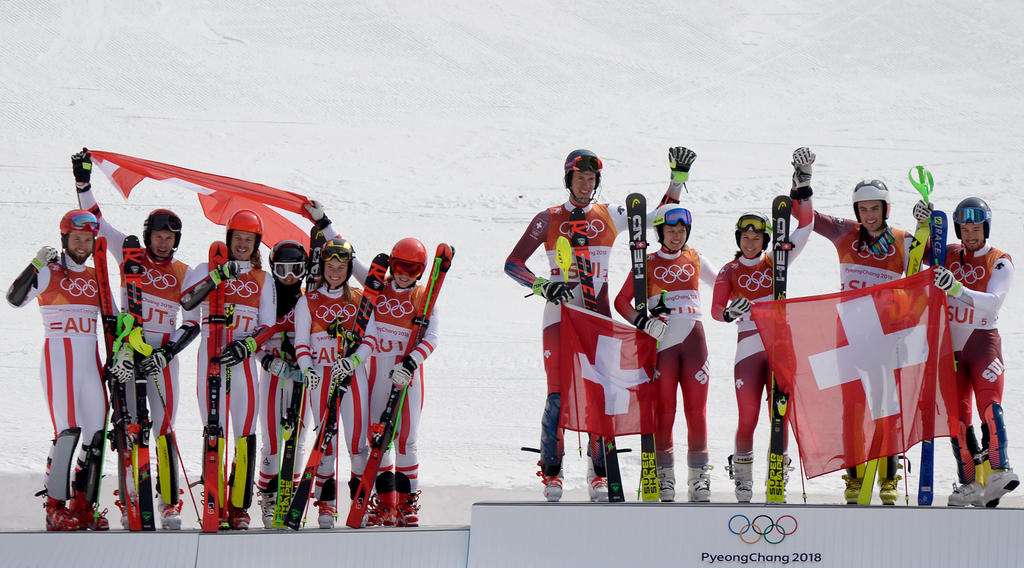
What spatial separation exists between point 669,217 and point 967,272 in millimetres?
1815

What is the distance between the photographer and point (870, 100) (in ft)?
117

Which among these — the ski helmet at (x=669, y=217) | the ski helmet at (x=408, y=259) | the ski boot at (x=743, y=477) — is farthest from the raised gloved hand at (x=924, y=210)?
the ski helmet at (x=408, y=259)

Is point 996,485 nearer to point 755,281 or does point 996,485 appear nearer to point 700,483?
point 700,483

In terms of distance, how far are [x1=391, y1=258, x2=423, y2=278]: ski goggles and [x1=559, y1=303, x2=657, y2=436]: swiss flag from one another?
0.95 meters

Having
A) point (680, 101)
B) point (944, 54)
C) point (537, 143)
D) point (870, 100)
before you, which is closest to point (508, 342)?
point (537, 143)

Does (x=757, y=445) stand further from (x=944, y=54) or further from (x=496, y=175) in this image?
(x=944, y=54)

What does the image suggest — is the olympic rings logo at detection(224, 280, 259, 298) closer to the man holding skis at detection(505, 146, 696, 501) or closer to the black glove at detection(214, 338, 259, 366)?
the black glove at detection(214, 338, 259, 366)

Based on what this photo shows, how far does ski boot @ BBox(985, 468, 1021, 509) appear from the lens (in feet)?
22.2

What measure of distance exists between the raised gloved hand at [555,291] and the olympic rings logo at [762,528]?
161 centimetres

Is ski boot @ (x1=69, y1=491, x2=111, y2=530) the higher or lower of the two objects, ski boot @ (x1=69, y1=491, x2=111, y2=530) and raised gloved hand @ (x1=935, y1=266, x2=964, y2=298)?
the lower

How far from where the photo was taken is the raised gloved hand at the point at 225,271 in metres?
6.90

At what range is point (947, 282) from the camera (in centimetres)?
661

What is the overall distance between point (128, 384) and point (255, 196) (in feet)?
5.95

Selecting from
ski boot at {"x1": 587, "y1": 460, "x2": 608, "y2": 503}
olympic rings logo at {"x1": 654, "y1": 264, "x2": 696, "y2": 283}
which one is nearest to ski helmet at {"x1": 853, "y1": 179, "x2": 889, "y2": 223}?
olympic rings logo at {"x1": 654, "y1": 264, "x2": 696, "y2": 283}
